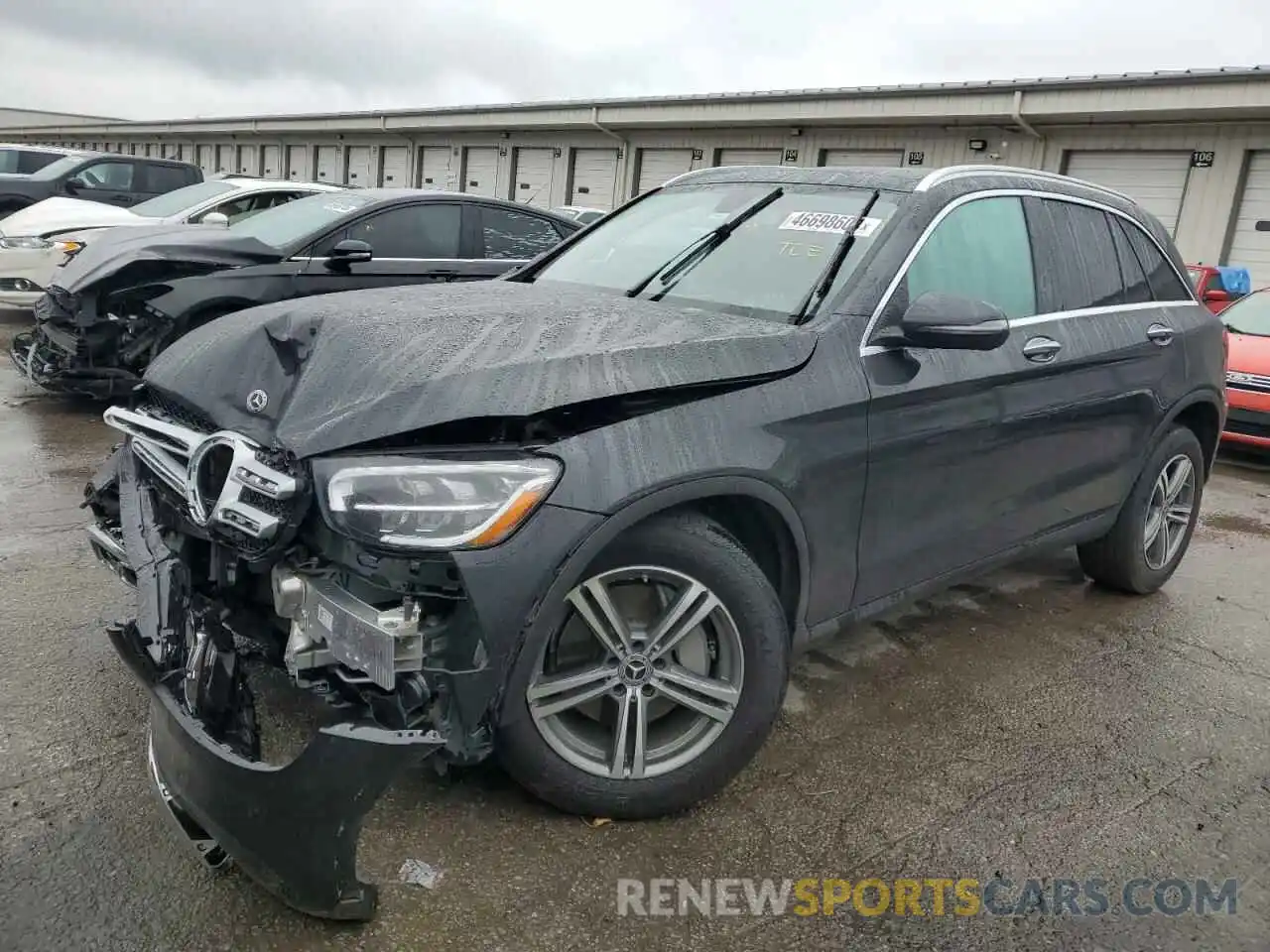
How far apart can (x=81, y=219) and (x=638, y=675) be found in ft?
30.9

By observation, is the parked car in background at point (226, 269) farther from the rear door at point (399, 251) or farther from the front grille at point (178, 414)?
the front grille at point (178, 414)

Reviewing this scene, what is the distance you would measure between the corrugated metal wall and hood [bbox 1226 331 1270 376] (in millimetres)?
4486

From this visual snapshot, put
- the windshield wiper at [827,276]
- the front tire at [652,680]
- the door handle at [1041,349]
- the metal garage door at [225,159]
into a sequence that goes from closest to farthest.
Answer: the front tire at [652,680] < the windshield wiper at [827,276] < the door handle at [1041,349] < the metal garage door at [225,159]

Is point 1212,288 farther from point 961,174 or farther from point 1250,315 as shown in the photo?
point 961,174

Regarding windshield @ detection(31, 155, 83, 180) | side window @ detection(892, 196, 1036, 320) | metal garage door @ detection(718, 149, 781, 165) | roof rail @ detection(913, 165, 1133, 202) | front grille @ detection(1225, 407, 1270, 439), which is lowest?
front grille @ detection(1225, 407, 1270, 439)

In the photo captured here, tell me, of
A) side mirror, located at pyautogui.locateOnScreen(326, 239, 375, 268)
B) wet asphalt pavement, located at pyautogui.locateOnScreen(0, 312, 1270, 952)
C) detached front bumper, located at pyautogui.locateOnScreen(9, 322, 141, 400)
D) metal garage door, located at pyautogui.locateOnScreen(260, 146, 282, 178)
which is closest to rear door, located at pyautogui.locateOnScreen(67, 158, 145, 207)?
detached front bumper, located at pyautogui.locateOnScreen(9, 322, 141, 400)

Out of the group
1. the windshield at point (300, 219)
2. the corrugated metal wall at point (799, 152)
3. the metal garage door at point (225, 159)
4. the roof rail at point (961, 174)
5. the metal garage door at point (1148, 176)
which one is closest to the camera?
the roof rail at point (961, 174)

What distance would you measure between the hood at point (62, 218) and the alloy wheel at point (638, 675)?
8.60 m

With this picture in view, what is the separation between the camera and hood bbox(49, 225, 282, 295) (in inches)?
252

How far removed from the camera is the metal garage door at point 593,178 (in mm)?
24797

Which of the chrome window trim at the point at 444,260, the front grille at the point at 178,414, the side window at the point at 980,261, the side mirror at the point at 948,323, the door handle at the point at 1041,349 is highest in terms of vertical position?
the side window at the point at 980,261

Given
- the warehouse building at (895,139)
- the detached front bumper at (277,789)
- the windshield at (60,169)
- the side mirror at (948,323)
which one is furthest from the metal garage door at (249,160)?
the detached front bumper at (277,789)

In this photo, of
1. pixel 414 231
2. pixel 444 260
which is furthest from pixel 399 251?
pixel 444 260

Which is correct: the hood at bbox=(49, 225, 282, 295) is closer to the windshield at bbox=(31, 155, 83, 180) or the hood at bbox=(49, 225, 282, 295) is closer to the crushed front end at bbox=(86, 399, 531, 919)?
the crushed front end at bbox=(86, 399, 531, 919)
